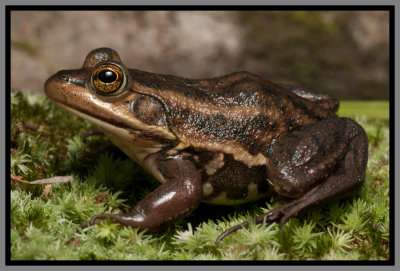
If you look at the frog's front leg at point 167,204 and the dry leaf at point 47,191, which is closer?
the frog's front leg at point 167,204

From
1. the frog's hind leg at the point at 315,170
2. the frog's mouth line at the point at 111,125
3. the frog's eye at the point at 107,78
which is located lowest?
the frog's hind leg at the point at 315,170

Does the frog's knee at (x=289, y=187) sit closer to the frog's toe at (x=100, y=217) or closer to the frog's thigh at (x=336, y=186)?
the frog's thigh at (x=336, y=186)

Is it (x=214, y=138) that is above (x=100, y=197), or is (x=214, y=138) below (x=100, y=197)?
above

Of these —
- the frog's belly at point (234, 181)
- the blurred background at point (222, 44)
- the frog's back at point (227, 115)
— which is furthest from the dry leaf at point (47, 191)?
the blurred background at point (222, 44)

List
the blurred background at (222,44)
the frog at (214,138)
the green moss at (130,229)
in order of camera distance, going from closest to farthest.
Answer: the green moss at (130,229), the frog at (214,138), the blurred background at (222,44)

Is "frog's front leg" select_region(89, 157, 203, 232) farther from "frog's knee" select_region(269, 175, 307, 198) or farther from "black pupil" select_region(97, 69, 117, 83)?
"black pupil" select_region(97, 69, 117, 83)

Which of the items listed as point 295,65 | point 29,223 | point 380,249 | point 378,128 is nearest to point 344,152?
point 380,249

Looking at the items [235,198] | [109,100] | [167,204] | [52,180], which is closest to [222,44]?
[235,198]

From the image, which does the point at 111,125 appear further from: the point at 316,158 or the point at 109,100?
the point at 316,158
